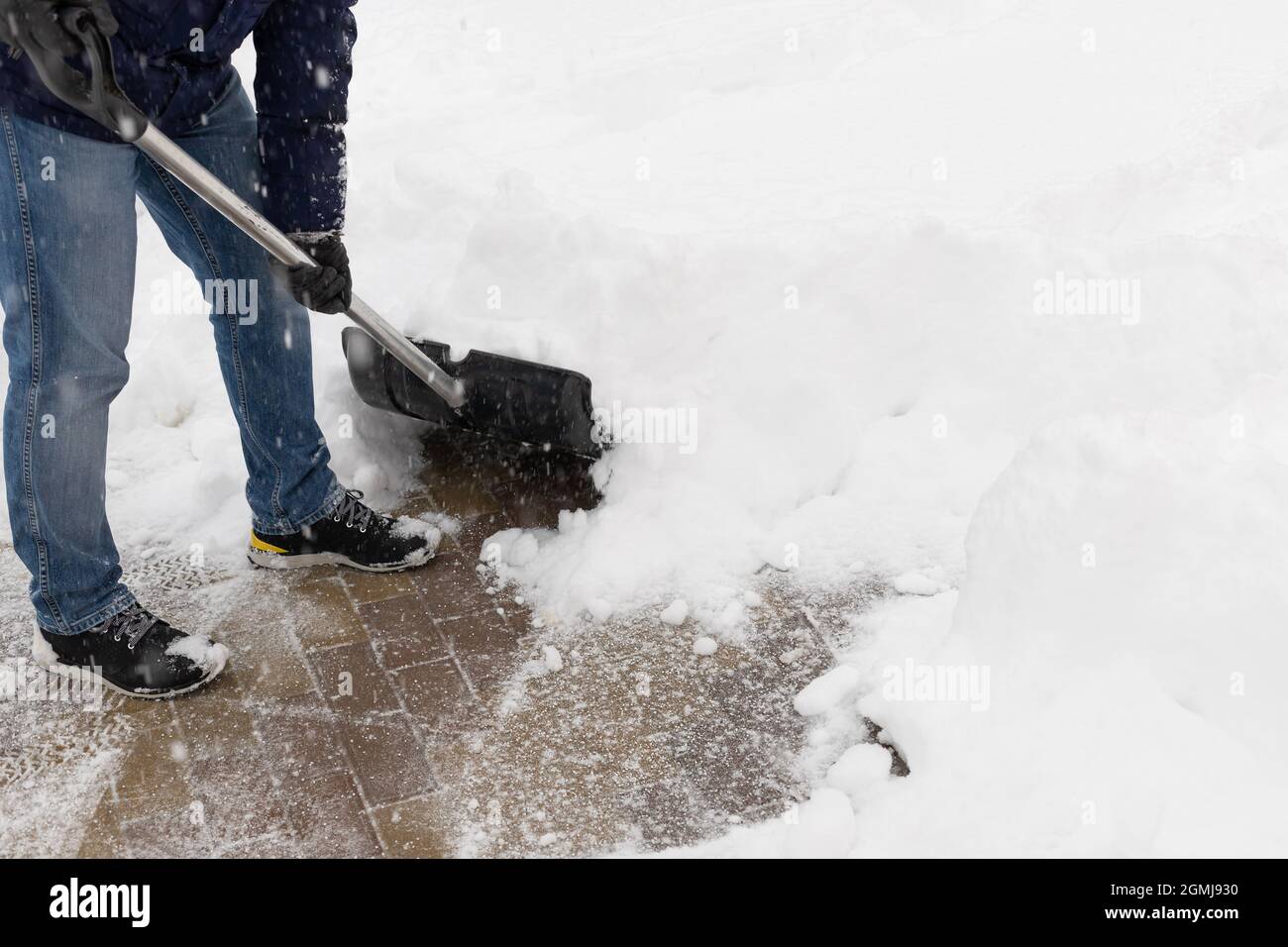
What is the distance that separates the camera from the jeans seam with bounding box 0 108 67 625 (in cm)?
204

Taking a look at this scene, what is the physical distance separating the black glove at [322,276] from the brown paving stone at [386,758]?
0.93 meters

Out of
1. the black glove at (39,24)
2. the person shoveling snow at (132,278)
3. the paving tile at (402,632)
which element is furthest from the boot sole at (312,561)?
the black glove at (39,24)

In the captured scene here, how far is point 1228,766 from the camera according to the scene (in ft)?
6.16

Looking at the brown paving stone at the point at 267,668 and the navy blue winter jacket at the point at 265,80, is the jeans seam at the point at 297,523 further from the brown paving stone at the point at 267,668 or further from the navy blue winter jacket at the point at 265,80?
the navy blue winter jacket at the point at 265,80

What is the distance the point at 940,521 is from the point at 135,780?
6.28ft

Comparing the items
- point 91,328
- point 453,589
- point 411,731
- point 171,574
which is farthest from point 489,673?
point 91,328

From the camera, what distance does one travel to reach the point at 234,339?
2.63 m

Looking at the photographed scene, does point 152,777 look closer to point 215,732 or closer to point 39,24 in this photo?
point 215,732

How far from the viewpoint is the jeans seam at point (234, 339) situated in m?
2.39

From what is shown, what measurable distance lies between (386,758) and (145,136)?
1.27 metres

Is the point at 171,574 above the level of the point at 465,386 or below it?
below
